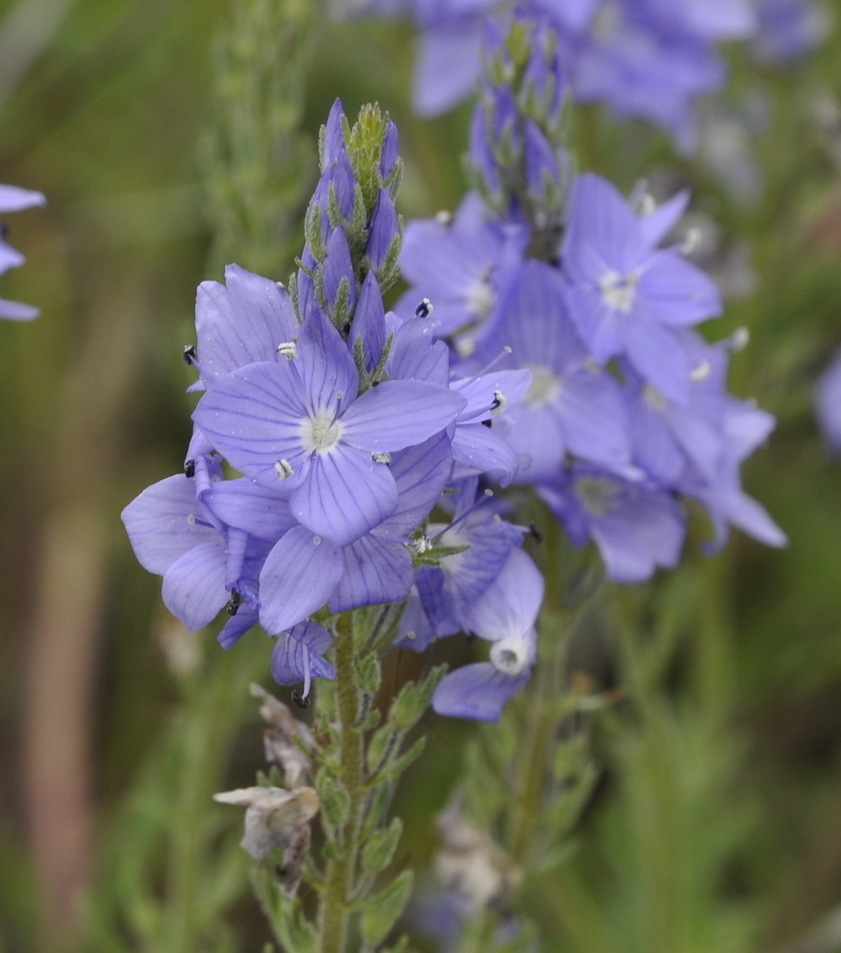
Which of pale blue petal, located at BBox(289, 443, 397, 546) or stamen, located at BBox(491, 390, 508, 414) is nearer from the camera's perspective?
pale blue petal, located at BBox(289, 443, 397, 546)

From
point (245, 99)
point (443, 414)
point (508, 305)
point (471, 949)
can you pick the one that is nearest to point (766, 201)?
point (245, 99)

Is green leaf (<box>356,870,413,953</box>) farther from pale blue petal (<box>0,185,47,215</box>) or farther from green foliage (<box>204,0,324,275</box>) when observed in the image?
green foliage (<box>204,0,324,275</box>)

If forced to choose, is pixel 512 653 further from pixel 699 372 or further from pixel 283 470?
pixel 699 372

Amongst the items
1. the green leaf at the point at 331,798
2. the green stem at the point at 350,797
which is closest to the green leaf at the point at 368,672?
the green stem at the point at 350,797

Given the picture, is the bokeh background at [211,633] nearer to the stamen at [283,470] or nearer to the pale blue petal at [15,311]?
the pale blue petal at [15,311]

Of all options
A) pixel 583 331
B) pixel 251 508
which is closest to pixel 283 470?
pixel 251 508

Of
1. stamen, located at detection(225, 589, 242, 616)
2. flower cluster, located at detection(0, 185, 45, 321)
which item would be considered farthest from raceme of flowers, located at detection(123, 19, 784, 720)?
flower cluster, located at detection(0, 185, 45, 321)
